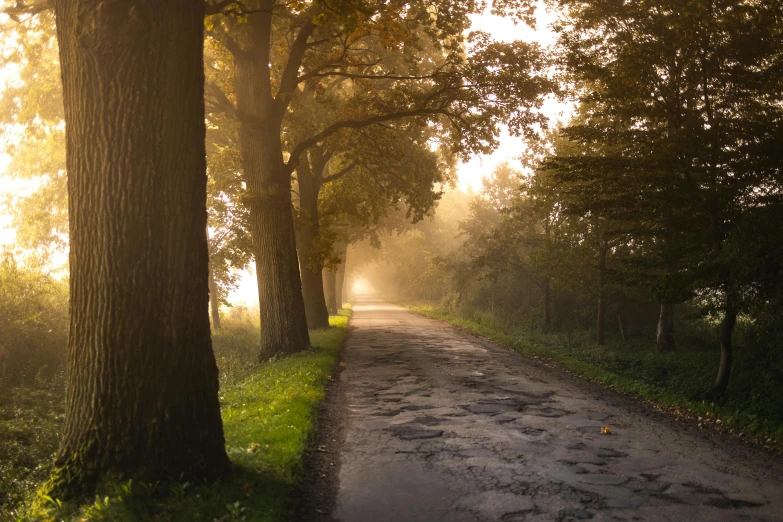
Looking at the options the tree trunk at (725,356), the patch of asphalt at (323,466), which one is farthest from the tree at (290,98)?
the tree trunk at (725,356)

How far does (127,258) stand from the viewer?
5.12m

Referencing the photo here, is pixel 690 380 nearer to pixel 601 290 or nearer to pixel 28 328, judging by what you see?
pixel 601 290

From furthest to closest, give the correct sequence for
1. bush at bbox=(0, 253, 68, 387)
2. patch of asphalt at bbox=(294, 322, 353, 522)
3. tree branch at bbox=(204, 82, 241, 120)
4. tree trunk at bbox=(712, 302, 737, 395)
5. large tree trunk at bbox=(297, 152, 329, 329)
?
large tree trunk at bbox=(297, 152, 329, 329), tree branch at bbox=(204, 82, 241, 120), bush at bbox=(0, 253, 68, 387), tree trunk at bbox=(712, 302, 737, 395), patch of asphalt at bbox=(294, 322, 353, 522)

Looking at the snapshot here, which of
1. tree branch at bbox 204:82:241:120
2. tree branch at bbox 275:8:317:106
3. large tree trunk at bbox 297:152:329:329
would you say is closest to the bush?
tree branch at bbox 204:82:241:120

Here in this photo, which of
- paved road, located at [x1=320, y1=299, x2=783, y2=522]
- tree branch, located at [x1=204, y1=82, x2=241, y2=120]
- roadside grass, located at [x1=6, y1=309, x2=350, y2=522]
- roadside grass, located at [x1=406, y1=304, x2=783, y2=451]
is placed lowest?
roadside grass, located at [x1=406, y1=304, x2=783, y2=451]

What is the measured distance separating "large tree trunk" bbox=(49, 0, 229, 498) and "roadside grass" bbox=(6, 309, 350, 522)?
25 centimetres

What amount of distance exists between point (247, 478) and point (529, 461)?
9.48 feet

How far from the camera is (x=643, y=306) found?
2231 centimetres

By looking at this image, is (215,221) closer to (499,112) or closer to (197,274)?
(499,112)

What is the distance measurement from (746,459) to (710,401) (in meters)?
3.48

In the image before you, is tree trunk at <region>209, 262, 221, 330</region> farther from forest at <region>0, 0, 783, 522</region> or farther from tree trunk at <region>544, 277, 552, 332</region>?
tree trunk at <region>544, 277, 552, 332</region>

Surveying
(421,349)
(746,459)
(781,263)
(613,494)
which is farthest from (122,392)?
(421,349)

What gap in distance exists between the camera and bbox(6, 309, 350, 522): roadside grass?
15.1 ft

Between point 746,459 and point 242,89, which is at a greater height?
point 242,89
